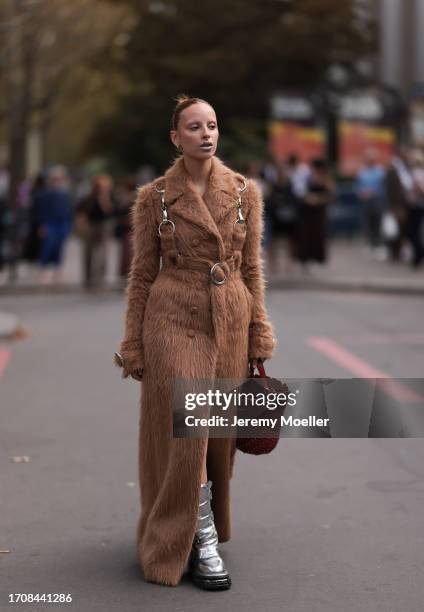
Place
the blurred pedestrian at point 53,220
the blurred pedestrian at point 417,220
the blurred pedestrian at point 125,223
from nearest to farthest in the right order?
the blurred pedestrian at point 125,223 < the blurred pedestrian at point 53,220 < the blurred pedestrian at point 417,220

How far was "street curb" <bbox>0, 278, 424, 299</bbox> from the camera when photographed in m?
17.9

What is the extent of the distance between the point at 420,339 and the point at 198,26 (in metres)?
31.8

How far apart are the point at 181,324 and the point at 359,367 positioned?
19.8 ft

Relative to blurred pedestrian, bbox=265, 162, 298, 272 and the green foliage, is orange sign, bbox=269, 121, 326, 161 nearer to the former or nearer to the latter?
the green foliage

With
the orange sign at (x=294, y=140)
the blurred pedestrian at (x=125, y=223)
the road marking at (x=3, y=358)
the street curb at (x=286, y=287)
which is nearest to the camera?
the road marking at (x=3, y=358)

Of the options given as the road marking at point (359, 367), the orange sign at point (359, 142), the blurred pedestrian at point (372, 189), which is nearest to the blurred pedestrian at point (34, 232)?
the blurred pedestrian at point (372, 189)

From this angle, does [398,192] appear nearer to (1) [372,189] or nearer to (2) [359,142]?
(1) [372,189]

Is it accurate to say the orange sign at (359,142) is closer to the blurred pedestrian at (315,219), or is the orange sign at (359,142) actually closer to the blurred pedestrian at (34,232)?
the blurred pedestrian at (315,219)

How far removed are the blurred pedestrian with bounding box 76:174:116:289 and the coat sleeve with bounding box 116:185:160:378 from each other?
13.1 meters

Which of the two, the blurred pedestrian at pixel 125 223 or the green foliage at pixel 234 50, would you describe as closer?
the blurred pedestrian at pixel 125 223

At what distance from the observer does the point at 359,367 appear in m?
10.9

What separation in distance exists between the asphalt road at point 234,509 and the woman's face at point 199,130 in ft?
5.21

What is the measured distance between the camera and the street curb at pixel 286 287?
17.9 m

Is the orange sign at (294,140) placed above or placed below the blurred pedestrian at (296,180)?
above
